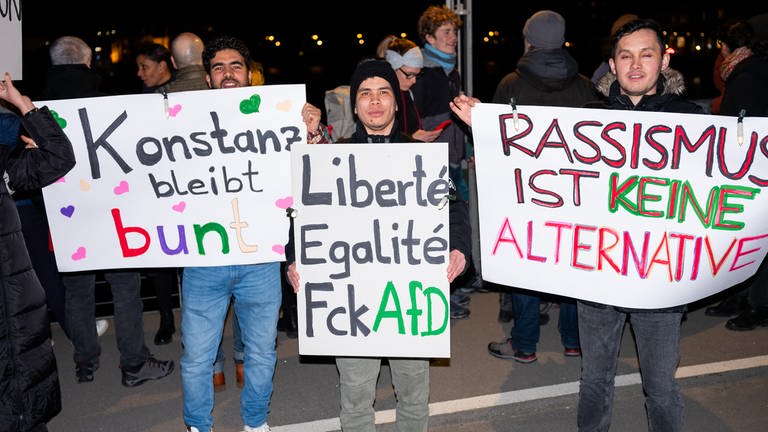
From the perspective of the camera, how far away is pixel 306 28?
34438mm

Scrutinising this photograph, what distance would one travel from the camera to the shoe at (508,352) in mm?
4609

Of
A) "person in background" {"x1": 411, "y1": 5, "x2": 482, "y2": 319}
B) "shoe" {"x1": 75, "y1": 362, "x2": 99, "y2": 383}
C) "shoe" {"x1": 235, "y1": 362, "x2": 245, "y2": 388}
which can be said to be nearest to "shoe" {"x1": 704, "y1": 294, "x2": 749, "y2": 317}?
"person in background" {"x1": 411, "y1": 5, "x2": 482, "y2": 319}

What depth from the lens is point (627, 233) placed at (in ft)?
9.71

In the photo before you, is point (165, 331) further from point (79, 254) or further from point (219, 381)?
point (79, 254)

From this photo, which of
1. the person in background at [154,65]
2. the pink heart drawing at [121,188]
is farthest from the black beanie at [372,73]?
the person in background at [154,65]

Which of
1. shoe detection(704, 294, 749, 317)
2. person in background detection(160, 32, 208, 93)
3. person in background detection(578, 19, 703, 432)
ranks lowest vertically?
shoe detection(704, 294, 749, 317)

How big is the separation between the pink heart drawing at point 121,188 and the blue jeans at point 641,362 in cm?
216

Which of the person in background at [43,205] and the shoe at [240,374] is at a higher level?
the person in background at [43,205]

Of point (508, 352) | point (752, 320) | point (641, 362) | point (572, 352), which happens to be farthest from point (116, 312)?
point (752, 320)

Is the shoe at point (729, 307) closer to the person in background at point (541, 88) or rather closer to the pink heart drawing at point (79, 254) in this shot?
the person in background at point (541, 88)

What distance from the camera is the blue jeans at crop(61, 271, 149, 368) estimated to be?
170 inches

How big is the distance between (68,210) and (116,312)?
114 cm

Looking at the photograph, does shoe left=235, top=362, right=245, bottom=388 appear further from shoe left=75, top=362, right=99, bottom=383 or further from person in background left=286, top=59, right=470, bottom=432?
person in background left=286, top=59, right=470, bottom=432

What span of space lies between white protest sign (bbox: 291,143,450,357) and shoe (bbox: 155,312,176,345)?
8.19ft
